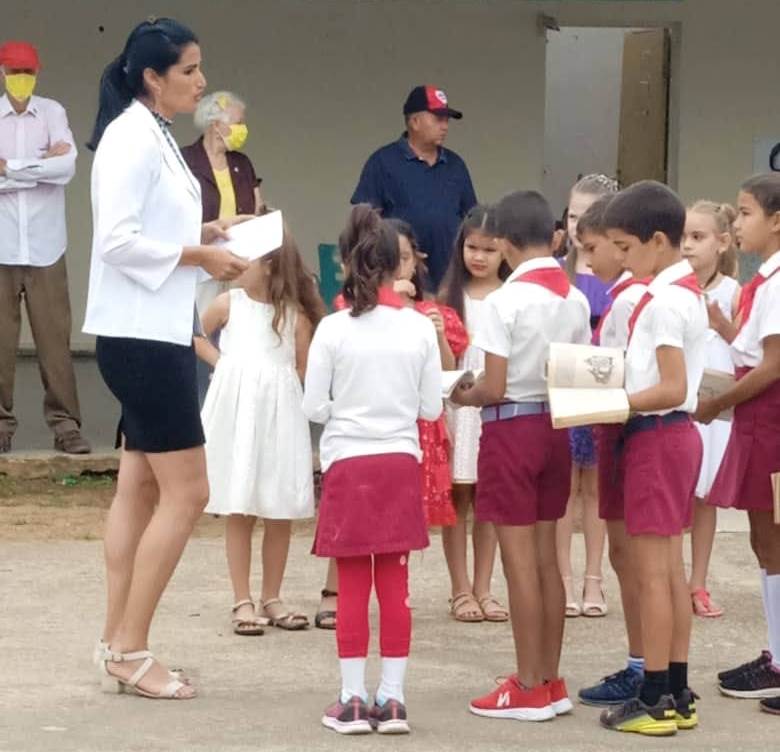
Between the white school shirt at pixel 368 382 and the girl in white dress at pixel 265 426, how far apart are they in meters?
1.10

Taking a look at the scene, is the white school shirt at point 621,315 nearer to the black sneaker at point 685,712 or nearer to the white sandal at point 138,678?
the black sneaker at point 685,712

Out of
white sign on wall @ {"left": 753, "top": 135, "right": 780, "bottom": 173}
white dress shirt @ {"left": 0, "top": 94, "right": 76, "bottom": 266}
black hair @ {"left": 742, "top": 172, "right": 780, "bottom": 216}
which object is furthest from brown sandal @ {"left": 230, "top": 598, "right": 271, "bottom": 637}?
white sign on wall @ {"left": 753, "top": 135, "right": 780, "bottom": 173}

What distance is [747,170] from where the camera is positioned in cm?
1222

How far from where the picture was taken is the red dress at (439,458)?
22.1ft

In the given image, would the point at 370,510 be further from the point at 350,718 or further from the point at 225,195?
the point at 225,195

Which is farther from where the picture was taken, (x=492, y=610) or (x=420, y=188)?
(x=420, y=188)

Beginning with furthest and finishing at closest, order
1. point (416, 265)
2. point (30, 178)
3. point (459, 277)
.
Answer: point (30, 178) → point (459, 277) → point (416, 265)

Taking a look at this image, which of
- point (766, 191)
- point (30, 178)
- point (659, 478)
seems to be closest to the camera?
point (659, 478)

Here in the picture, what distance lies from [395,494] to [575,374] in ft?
2.08

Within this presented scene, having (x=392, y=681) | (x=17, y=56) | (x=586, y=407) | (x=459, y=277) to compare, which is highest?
(x=17, y=56)

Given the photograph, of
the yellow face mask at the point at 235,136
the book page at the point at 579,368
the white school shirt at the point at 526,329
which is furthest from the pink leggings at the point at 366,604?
the yellow face mask at the point at 235,136

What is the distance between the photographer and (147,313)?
557 centimetres

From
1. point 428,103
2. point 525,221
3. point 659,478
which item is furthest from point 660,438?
point 428,103

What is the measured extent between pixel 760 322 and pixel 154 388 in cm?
179
